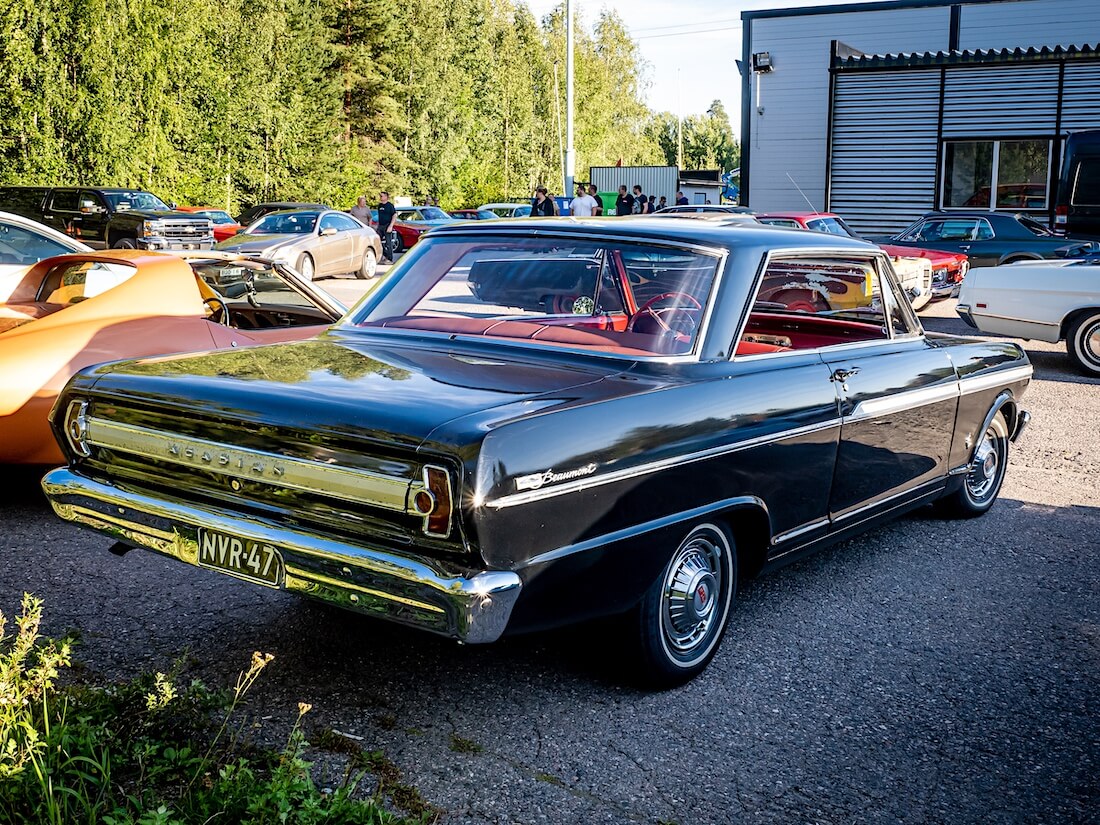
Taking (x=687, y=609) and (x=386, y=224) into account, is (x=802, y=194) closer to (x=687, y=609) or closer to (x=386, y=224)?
(x=386, y=224)

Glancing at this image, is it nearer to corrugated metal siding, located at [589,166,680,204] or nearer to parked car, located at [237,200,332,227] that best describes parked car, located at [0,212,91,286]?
parked car, located at [237,200,332,227]

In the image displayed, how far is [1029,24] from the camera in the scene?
28703mm

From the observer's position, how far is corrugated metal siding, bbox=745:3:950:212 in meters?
28.6

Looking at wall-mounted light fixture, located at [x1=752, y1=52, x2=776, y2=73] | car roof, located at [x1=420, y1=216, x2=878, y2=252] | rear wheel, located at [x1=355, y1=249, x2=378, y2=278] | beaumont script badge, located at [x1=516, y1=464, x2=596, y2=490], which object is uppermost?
wall-mounted light fixture, located at [x1=752, y1=52, x2=776, y2=73]

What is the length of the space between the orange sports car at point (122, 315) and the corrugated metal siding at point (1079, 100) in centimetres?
2253

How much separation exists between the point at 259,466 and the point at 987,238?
16617 millimetres

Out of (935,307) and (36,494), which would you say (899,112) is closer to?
(935,307)

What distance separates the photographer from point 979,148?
25.8 m

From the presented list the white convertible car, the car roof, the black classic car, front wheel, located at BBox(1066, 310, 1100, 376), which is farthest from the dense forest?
the black classic car

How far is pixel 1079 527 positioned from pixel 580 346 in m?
3.28

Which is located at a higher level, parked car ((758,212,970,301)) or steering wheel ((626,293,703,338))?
steering wheel ((626,293,703,338))

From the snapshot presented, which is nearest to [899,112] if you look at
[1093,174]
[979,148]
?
[979,148]

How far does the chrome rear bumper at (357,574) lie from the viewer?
2866 millimetres

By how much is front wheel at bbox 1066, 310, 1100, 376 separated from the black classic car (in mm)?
6572
